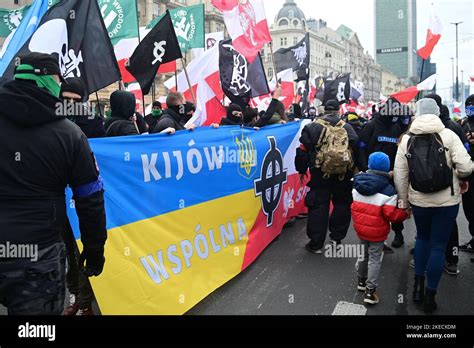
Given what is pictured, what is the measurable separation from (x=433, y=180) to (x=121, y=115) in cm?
294

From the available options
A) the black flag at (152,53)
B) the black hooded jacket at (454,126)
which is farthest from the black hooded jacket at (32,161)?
the black hooded jacket at (454,126)

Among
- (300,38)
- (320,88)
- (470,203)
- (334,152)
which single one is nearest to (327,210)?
(334,152)

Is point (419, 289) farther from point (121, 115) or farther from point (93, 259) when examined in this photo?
point (121, 115)

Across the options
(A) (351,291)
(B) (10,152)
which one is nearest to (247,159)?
(A) (351,291)

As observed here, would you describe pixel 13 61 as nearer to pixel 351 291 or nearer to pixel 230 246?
pixel 230 246

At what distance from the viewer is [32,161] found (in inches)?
85.0

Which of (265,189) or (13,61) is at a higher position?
(13,61)

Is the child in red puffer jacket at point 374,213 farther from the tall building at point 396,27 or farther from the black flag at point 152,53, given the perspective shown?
the tall building at point 396,27

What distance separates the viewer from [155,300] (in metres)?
3.45

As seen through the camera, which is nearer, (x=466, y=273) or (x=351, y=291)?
(x=351, y=291)

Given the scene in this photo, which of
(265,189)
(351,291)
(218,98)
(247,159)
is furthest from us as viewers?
(218,98)

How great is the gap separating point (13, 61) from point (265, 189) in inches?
131

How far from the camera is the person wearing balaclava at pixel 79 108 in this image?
3.64 metres

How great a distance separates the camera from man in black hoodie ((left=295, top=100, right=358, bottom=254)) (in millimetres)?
5516
